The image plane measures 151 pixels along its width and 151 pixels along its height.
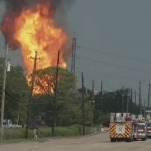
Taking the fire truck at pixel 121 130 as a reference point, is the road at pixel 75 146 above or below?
below

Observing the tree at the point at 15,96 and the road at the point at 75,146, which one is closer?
the road at the point at 75,146

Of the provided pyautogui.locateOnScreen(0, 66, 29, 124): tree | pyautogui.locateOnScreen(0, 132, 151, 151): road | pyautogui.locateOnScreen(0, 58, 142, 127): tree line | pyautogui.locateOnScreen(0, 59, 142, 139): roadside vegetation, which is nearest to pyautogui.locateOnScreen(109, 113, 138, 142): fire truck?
pyautogui.locateOnScreen(0, 132, 151, 151): road

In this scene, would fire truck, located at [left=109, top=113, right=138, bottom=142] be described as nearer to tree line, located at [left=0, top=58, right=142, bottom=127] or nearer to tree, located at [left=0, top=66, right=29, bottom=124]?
tree, located at [left=0, top=66, right=29, bottom=124]

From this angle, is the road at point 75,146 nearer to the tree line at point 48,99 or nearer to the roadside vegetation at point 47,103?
the roadside vegetation at point 47,103

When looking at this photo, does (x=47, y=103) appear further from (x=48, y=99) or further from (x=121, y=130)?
(x=121, y=130)

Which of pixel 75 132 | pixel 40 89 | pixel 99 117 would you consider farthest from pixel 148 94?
pixel 75 132

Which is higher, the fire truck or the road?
the fire truck

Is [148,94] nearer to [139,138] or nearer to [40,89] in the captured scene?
[40,89]

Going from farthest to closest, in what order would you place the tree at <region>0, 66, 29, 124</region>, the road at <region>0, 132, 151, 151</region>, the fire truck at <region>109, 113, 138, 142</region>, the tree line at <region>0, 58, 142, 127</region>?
the tree line at <region>0, 58, 142, 127</region>, the tree at <region>0, 66, 29, 124</region>, the fire truck at <region>109, 113, 138, 142</region>, the road at <region>0, 132, 151, 151</region>

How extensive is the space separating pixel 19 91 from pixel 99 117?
67.5m

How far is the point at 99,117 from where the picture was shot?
152500mm

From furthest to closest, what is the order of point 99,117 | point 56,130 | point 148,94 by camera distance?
point 148,94 → point 99,117 → point 56,130

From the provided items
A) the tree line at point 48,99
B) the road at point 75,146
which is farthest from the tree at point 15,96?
the road at point 75,146

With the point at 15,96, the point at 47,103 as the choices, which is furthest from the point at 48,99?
the point at 15,96
